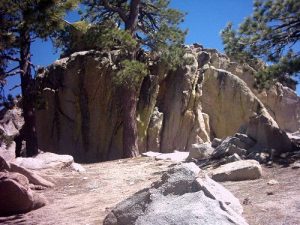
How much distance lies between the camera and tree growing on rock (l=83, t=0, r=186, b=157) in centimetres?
1487

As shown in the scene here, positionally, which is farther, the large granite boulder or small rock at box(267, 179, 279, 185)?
the large granite boulder

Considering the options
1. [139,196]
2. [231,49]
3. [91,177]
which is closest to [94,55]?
[231,49]

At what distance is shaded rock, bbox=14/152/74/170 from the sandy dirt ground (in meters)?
0.39

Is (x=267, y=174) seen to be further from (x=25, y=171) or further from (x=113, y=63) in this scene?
(x=113, y=63)

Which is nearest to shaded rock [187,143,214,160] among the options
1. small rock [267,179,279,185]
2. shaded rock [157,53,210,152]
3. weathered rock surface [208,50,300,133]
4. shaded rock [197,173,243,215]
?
small rock [267,179,279,185]

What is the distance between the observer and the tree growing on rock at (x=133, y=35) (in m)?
14.9

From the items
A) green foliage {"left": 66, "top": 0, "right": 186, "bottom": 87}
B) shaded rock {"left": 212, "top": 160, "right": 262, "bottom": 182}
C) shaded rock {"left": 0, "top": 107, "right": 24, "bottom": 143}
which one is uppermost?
green foliage {"left": 66, "top": 0, "right": 186, "bottom": 87}

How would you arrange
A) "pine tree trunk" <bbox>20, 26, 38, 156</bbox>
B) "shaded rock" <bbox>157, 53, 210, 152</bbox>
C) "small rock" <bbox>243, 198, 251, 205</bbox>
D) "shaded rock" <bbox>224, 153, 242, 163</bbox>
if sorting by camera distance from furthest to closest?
"shaded rock" <bbox>157, 53, 210, 152</bbox> → "pine tree trunk" <bbox>20, 26, 38, 156</bbox> → "shaded rock" <bbox>224, 153, 242, 163</bbox> → "small rock" <bbox>243, 198, 251, 205</bbox>

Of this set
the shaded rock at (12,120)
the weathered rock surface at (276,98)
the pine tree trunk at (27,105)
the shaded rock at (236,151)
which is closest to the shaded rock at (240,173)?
the shaded rock at (236,151)

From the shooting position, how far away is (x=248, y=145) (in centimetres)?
1073

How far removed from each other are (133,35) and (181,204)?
39.4 ft

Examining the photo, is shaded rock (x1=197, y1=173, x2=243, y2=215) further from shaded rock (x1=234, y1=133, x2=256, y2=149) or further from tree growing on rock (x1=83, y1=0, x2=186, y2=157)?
tree growing on rock (x1=83, y1=0, x2=186, y2=157)

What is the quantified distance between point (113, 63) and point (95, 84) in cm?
148

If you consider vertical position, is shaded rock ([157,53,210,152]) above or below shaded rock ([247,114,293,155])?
above
